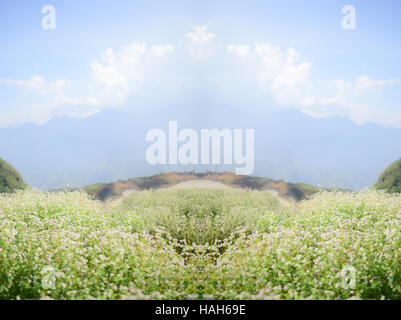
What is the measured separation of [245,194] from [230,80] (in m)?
2.68

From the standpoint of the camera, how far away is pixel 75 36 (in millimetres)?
8562

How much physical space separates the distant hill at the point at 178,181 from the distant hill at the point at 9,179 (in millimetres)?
1496

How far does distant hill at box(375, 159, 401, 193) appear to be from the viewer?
8.06 meters

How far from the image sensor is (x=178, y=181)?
862 cm

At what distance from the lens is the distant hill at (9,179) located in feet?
26.7

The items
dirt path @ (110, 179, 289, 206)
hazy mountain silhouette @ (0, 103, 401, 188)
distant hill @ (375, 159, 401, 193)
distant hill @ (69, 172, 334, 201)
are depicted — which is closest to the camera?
dirt path @ (110, 179, 289, 206)

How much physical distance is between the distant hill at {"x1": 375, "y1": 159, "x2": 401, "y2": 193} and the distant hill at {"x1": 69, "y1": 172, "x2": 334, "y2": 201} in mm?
1441

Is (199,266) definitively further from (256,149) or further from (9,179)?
(9,179)

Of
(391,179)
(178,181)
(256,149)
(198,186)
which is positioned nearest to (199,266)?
(198,186)

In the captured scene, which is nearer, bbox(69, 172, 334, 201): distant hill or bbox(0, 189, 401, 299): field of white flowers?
bbox(0, 189, 401, 299): field of white flowers

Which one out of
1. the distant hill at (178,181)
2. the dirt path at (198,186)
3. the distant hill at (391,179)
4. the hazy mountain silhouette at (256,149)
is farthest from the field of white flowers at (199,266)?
the hazy mountain silhouette at (256,149)

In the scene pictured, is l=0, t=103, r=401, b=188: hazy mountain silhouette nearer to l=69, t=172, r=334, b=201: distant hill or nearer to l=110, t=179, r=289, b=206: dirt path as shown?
l=69, t=172, r=334, b=201: distant hill

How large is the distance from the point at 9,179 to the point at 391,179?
8.89 metres

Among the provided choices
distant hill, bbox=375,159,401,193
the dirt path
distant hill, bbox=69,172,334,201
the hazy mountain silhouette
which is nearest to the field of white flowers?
the dirt path
